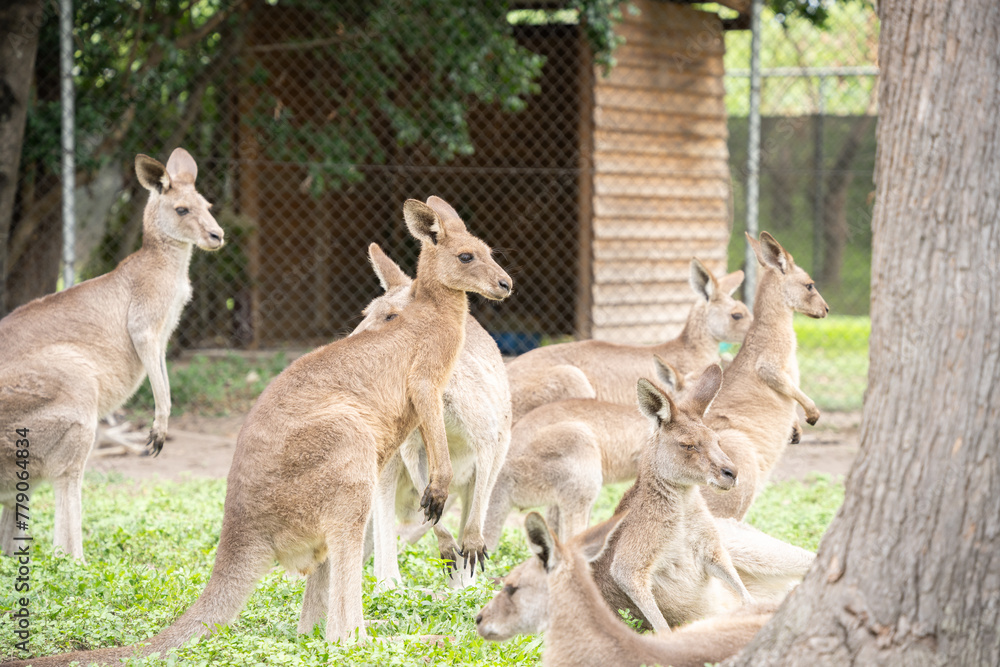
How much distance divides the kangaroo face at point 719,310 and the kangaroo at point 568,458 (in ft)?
4.02

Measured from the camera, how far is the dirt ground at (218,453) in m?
6.76

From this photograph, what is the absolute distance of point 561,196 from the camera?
11945 millimetres

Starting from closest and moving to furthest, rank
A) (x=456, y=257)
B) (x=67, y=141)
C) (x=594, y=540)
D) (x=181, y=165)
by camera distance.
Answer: (x=594, y=540), (x=456, y=257), (x=181, y=165), (x=67, y=141)

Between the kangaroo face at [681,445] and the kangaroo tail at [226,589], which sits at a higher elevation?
the kangaroo face at [681,445]

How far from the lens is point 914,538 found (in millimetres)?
2062

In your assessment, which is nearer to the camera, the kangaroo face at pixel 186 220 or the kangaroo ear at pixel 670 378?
the kangaroo ear at pixel 670 378

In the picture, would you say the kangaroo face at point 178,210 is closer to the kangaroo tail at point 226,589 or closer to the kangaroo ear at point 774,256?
the kangaroo tail at point 226,589

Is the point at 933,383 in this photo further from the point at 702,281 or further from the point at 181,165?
the point at 181,165

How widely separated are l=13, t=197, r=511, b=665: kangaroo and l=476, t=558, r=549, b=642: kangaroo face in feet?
1.45

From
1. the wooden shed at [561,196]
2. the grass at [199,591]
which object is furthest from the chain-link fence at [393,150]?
the grass at [199,591]

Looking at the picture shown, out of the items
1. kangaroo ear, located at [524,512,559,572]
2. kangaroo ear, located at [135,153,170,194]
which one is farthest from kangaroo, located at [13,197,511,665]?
kangaroo ear, located at [135,153,170,194]

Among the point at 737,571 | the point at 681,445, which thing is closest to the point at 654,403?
the point at 681,445

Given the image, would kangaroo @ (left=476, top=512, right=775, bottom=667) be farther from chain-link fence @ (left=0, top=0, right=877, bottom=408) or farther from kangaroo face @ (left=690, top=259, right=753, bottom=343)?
chain-link fence @ (left=0, top=0, right=877, bottom=408)

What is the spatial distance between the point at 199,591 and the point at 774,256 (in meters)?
3.22
